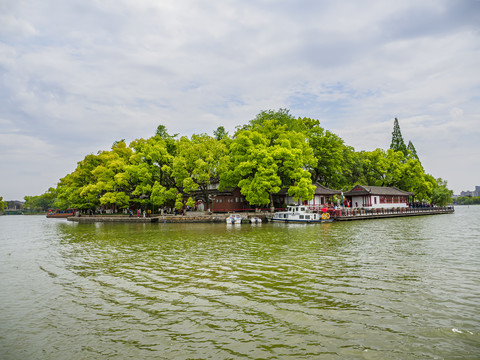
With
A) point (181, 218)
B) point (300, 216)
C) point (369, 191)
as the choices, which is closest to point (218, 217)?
point (181, 218)

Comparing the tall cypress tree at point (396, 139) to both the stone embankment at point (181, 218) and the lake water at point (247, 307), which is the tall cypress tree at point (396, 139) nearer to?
the stone embankment at point (181, 218)

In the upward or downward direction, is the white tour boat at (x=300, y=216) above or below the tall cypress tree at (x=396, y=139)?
below

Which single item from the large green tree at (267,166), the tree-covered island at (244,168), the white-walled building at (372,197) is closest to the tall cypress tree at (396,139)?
the tree-covered island at (244,168)

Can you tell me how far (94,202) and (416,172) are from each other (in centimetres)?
7656

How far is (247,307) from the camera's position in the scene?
9.99 metres

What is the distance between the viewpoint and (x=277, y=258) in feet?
58.6

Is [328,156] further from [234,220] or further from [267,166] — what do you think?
[234,220]

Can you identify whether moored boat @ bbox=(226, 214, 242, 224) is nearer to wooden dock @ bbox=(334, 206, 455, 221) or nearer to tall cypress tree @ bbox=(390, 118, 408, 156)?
wooden dock @ bbox=(334, 206, 455, 221)

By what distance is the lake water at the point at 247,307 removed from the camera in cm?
730

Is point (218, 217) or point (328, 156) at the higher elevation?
point (328, 156)

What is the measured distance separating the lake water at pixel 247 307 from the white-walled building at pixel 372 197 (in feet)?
152

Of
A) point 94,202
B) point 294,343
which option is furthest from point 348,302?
point 94,202

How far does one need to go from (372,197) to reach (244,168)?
99.0 feet

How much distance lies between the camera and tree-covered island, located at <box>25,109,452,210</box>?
50219 millimetres
